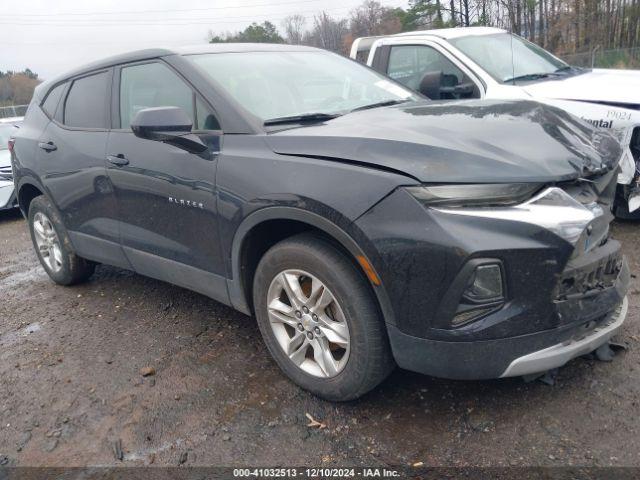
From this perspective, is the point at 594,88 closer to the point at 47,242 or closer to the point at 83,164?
the point at 83,164

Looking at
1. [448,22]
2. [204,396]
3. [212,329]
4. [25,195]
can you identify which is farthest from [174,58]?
[448,22]

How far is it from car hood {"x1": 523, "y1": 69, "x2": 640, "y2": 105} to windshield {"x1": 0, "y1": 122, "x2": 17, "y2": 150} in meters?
8.77

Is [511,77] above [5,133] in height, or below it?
above

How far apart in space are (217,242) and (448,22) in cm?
3192

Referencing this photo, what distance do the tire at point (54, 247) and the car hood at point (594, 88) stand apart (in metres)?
4.20

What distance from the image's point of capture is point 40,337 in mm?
3852

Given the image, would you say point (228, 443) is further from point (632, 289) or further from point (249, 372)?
point (632, 289)

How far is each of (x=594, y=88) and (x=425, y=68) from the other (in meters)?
1.75

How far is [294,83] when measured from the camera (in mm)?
3268

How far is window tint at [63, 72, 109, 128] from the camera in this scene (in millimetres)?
3848

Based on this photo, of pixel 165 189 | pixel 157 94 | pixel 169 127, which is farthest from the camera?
pixel 157 94

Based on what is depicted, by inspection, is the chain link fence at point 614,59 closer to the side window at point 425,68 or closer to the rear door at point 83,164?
the side window at point 425,68

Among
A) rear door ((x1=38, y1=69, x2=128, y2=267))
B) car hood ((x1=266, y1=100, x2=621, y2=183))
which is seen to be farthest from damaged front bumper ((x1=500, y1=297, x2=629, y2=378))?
rear door ((x1=38, y1=69, x2=128, y2=267))

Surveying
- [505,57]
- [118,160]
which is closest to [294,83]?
[118,160]
